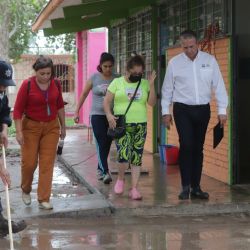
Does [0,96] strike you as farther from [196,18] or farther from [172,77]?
[196,18]

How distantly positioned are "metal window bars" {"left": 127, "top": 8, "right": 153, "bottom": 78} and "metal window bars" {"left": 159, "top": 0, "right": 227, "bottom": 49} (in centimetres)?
65

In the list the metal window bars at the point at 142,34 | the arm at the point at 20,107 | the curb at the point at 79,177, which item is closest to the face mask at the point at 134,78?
the arm at the point at 20,107

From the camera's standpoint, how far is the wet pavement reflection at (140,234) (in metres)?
5.52

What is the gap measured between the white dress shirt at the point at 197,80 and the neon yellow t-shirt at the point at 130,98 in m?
0.41

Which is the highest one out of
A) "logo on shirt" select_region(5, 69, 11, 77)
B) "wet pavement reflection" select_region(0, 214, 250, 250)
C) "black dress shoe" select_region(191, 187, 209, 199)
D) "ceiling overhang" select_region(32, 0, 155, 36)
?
"ceiling overhang" select_region(32, 0, 155, 36)

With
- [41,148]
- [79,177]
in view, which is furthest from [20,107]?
[79,177]

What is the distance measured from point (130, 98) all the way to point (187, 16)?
3.00 meters

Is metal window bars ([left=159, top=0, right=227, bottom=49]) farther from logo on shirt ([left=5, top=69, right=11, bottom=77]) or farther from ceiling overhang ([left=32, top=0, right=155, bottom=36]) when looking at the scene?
logo on shirt ([left=5, top=69, right=11, bottom=77])

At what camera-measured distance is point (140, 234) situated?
5945mm

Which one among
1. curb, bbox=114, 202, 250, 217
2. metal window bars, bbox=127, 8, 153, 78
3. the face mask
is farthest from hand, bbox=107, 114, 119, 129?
metal window bars, bbox=127, 8, 153, 78

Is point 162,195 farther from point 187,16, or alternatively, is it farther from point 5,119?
point 187,16

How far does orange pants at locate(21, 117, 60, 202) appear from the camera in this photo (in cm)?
668

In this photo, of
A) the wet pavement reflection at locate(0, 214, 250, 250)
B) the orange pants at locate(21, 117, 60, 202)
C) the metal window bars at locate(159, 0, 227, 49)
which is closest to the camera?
the wet pavement reflection at locate(0, 214, 250, 250)

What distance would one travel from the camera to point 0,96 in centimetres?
566
